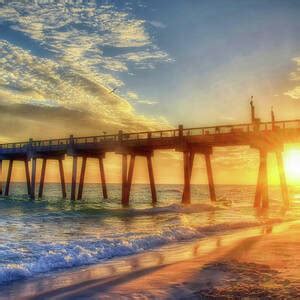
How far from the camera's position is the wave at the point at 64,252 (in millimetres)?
9240

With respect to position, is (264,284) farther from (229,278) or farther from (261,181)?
(261,181)

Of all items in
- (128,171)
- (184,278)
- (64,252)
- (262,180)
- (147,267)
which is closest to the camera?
(184,278)

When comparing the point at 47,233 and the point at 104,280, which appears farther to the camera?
the point at 47,233

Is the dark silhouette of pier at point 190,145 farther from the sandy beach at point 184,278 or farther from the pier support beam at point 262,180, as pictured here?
the sandy beach at point 184,278

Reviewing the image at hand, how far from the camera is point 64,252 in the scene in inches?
439

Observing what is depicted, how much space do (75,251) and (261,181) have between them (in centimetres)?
1925

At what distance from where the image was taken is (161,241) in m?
14.3

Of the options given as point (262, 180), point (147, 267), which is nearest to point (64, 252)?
point (147, 267)

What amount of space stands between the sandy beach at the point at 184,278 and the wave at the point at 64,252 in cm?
71

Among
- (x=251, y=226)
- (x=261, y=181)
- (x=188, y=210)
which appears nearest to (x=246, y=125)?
(x=261, y=181)

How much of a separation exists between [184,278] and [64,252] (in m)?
4.59

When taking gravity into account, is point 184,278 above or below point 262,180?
below

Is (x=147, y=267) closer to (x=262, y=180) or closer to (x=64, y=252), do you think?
(x=64, y=252)

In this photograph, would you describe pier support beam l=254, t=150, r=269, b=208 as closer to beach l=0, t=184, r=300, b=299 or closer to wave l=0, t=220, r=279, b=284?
wave l=0, t=220, r=279, b=284
